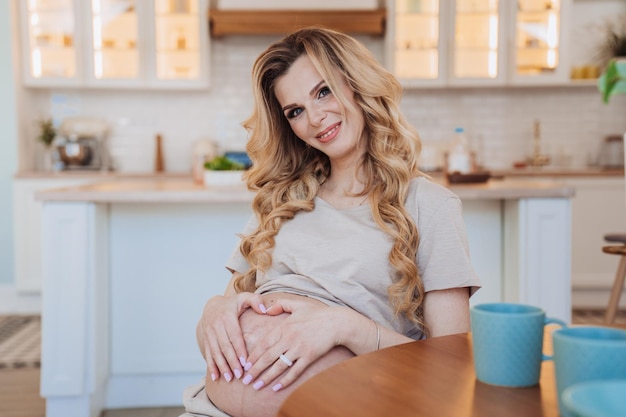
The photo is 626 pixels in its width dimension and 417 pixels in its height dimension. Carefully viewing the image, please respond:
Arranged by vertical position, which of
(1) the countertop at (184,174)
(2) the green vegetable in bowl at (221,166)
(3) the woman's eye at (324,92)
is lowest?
(1) the countertop at (184,174)

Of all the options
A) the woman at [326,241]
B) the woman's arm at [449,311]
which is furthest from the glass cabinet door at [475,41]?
the woman's arm at [449,311]

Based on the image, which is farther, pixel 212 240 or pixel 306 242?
pixel 212 240

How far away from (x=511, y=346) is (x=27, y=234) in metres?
4.82

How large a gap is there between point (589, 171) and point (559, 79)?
75cm

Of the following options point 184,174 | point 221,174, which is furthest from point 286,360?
point 184,174

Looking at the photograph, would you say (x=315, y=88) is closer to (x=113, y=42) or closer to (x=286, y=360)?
(x=286, y=360)

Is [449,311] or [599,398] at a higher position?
[599,398]

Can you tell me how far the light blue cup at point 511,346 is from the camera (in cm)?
87

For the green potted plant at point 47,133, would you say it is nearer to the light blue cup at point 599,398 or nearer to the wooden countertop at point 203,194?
the wooden countertop at point 203,194

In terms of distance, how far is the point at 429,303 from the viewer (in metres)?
1.50

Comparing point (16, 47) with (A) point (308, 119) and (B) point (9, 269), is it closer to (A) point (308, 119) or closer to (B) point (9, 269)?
(B) point (9, 269)

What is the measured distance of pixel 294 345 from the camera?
4.18 feet

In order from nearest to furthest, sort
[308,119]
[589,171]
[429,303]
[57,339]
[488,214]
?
[429,303] → [308,119] → [57,339] → [488,214] → [589,171]

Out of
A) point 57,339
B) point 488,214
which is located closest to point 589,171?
point 488,214
